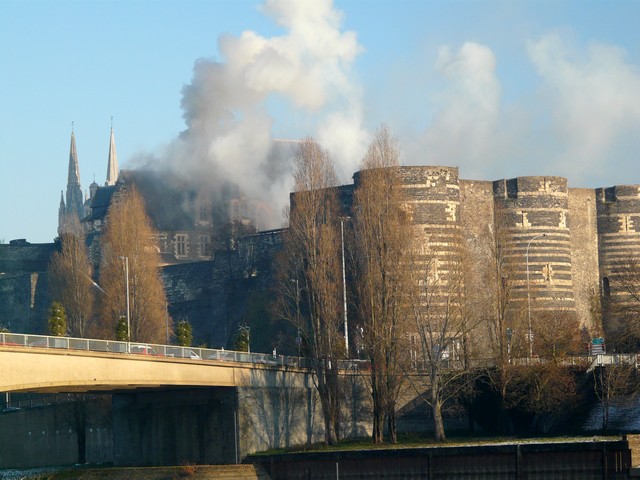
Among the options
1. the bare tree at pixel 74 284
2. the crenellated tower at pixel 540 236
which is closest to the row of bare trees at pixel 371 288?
the crenellated tower at pixel 540 236

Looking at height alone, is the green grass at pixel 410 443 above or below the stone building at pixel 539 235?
below

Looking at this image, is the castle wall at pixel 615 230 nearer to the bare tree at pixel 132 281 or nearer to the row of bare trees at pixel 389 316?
the row of bare trees at pixel 389 316

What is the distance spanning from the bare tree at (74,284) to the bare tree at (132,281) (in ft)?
17.2

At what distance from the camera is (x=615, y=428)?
253 ft

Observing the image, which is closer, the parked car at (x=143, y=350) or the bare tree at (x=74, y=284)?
the parked car at (x=143, y=350)

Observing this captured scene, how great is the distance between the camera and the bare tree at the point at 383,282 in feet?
260

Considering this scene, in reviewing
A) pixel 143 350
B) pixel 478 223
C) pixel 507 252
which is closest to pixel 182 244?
pixel 478 223

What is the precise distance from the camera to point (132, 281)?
316 feet

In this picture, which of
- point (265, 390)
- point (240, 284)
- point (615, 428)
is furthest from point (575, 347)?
point (240, 284)

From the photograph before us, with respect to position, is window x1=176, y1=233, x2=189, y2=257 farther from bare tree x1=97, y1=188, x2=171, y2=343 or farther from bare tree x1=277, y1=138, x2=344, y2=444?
bare tree x1=277, y1=138, x2=344, y2=444

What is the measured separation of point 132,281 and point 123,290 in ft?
2.32

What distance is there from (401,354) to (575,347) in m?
12.3

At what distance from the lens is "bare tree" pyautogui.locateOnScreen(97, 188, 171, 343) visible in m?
95.3

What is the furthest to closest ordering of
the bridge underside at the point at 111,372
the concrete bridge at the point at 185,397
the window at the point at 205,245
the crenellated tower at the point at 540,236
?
the window at the point at 205,245 < the crenellated tower at the point at 540,236 < the concrete bridge at the point at 185,397 < the bridge underside at the point at 111,372
